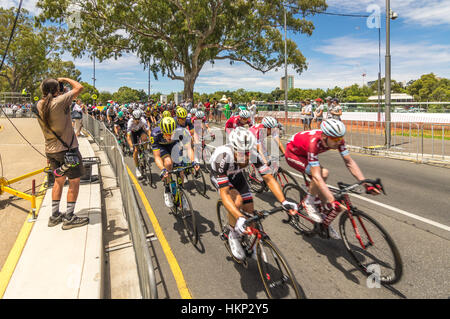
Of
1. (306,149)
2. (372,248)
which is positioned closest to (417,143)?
(306,149)

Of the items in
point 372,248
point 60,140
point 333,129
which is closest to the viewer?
point 372,248

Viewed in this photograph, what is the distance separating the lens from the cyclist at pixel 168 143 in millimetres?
5914

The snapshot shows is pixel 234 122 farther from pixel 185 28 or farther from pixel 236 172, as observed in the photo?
pixel 185 28

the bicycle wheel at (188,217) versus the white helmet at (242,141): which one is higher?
the white helmet at (242,141)

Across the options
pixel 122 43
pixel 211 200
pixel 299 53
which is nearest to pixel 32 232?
pixel 211 200

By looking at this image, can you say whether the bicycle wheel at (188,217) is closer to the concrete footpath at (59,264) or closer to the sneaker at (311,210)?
the concrete footpath at (59,264)

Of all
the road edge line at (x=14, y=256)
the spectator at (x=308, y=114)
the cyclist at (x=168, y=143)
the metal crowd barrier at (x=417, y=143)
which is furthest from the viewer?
the spectator at (x=308, y=114)

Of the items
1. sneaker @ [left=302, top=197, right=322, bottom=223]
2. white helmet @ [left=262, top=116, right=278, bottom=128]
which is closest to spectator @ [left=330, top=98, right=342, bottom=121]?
white helmet @ [left=262, top=116, right=278, bottom=128]

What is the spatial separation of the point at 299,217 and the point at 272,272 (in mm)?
1906

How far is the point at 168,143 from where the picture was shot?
20.0 feet

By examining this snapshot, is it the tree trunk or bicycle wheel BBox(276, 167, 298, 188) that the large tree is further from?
bicycle wheel BBox(276, 167, 298, 188)

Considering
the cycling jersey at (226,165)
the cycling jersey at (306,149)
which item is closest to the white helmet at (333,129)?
the cycling jersey at (306,149)

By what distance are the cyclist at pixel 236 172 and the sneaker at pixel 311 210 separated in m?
0.74
